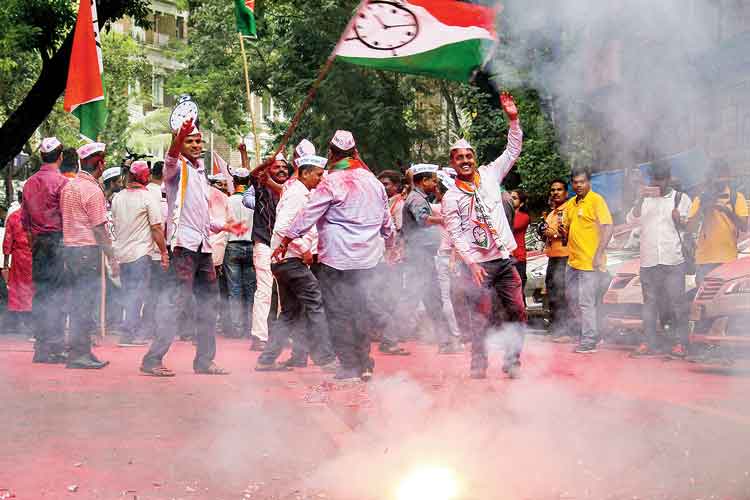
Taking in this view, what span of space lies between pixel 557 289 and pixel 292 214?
460 centimetres

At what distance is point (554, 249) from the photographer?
523 inches

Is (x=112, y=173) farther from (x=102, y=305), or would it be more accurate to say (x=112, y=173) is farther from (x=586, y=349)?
(x=586, y=349)

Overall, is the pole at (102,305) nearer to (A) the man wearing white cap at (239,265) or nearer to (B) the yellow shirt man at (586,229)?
(A) the man wearing white cap at (239,265)

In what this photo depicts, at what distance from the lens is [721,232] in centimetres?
1083

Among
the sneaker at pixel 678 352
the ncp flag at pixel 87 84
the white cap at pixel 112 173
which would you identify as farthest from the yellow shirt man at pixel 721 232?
the white cap at pixel 112 173

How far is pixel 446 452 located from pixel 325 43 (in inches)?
798

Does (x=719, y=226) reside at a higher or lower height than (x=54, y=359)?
higher

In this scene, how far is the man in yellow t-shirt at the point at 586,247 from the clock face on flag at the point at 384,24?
4.18m

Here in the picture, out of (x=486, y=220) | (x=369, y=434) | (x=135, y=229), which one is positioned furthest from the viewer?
(x=135, y=229)

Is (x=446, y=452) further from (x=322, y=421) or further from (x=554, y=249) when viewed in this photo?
(x=554, y=249)

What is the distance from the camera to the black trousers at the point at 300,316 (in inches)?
381

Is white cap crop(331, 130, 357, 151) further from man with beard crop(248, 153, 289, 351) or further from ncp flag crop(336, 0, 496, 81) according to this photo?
man with beard crop(248, 153, 289, 351)

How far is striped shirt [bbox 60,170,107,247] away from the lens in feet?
32.7

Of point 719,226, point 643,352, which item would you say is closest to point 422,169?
point 643,352
